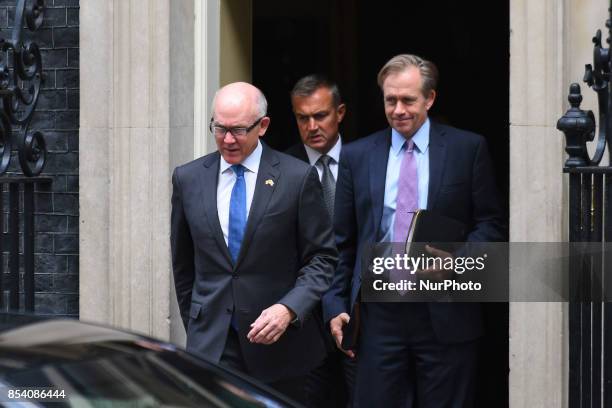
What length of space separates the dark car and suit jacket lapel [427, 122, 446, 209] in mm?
2374

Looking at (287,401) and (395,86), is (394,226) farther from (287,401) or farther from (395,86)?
(287,401)

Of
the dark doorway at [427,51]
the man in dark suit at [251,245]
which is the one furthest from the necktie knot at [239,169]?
the dark doorway at [427,51]

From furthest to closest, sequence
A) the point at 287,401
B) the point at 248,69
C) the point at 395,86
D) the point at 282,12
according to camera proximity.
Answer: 1. the point at 282,12
2. the point at 248,69
3. the point at 395,86
4. the point at 287,401

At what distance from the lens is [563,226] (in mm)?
6840

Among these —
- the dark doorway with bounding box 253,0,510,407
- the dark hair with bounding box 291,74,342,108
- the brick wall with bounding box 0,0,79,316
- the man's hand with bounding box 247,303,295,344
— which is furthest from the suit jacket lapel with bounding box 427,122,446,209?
the dark doorway with bounding box 253,0,510,407

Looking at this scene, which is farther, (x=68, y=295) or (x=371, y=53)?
(x=371, y=53)

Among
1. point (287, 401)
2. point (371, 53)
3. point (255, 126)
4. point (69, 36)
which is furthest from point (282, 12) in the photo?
point (287, 401)

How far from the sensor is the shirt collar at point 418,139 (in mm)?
6098

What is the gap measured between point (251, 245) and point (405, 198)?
0.90 m

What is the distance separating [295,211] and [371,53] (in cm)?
653

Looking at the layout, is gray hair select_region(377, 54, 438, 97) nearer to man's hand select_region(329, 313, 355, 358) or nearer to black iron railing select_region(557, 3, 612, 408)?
black iron railing select_region(557, 3, 612, 408)

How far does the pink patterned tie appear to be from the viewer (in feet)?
19.6

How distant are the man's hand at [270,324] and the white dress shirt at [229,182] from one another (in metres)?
0.44

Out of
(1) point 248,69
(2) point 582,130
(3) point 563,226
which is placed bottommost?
(3) point 563,226
